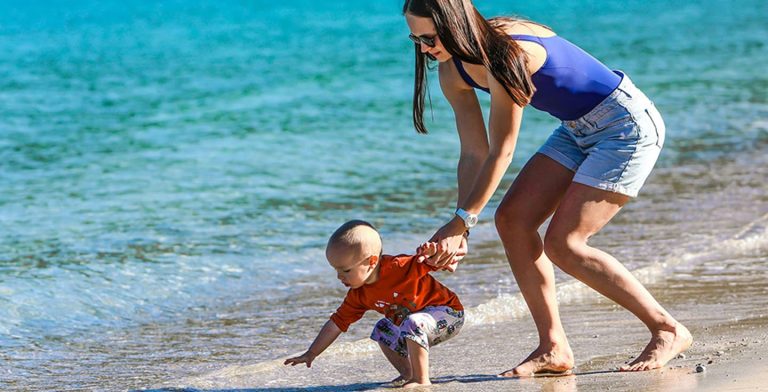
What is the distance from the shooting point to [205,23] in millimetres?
27109

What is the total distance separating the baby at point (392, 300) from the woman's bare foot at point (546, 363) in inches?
12.9

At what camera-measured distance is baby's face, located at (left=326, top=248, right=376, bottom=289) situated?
12.7 feet

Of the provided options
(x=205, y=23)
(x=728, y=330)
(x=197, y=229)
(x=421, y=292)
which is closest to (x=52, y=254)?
(x=197, y=229)

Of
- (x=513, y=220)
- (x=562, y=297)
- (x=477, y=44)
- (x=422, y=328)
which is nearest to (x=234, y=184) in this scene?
(x=562, y=297)

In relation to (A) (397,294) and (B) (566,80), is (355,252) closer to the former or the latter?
(A) (397,294)

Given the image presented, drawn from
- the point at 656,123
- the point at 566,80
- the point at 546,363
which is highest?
the point at 566,80

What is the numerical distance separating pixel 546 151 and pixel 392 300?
2.68ft

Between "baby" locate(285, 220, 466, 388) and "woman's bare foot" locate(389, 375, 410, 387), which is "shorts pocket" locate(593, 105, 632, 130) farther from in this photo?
"woman's bare foot" locate(389, 375, 410, 387)

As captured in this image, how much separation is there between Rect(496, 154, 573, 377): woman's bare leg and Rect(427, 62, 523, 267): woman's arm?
180 mm

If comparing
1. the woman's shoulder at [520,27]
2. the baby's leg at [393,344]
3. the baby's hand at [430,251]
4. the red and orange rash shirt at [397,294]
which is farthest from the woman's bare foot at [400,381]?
the woman's shoulder at [520,27]

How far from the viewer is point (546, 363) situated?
4.22m

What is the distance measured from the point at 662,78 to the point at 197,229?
1130 centimetres

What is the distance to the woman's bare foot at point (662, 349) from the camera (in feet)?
13.6

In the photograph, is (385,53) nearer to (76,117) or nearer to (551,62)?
(76,117)
